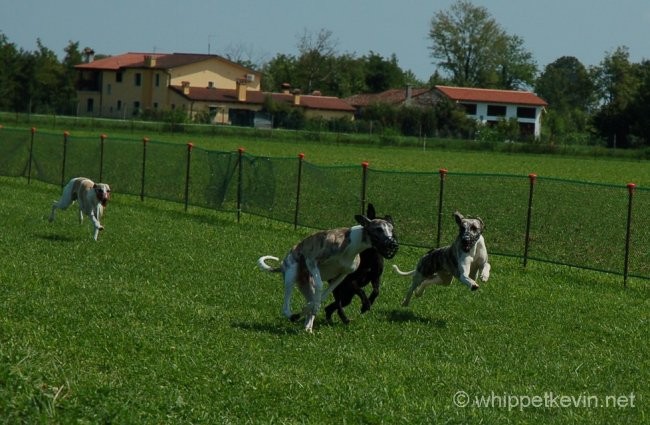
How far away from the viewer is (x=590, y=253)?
63.3 feet

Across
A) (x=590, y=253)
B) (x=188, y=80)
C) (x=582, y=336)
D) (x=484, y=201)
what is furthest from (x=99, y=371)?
(x=188, y=80)

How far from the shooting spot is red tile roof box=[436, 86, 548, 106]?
10449 centimetres

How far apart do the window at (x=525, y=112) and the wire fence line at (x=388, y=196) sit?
260 ft

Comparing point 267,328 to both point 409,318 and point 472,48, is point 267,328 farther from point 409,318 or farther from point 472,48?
point 472,48

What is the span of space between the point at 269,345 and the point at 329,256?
1.25 meters

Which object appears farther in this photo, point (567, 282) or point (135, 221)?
point (135, 221)

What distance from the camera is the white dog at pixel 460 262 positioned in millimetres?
12586

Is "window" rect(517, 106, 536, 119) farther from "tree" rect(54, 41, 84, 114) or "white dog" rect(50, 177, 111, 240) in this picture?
"white dog" rect(50, 177, 111, 240)

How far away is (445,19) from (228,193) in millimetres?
104415

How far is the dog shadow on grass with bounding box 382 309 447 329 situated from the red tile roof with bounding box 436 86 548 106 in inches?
3543

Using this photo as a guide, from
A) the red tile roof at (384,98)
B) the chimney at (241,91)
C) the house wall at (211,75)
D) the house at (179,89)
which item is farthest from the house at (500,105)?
the chimney at (241,91)

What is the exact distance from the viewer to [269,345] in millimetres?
10516

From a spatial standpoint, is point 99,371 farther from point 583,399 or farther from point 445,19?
point 445,19

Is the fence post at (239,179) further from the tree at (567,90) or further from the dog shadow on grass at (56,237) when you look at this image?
the tree at (567,90)
